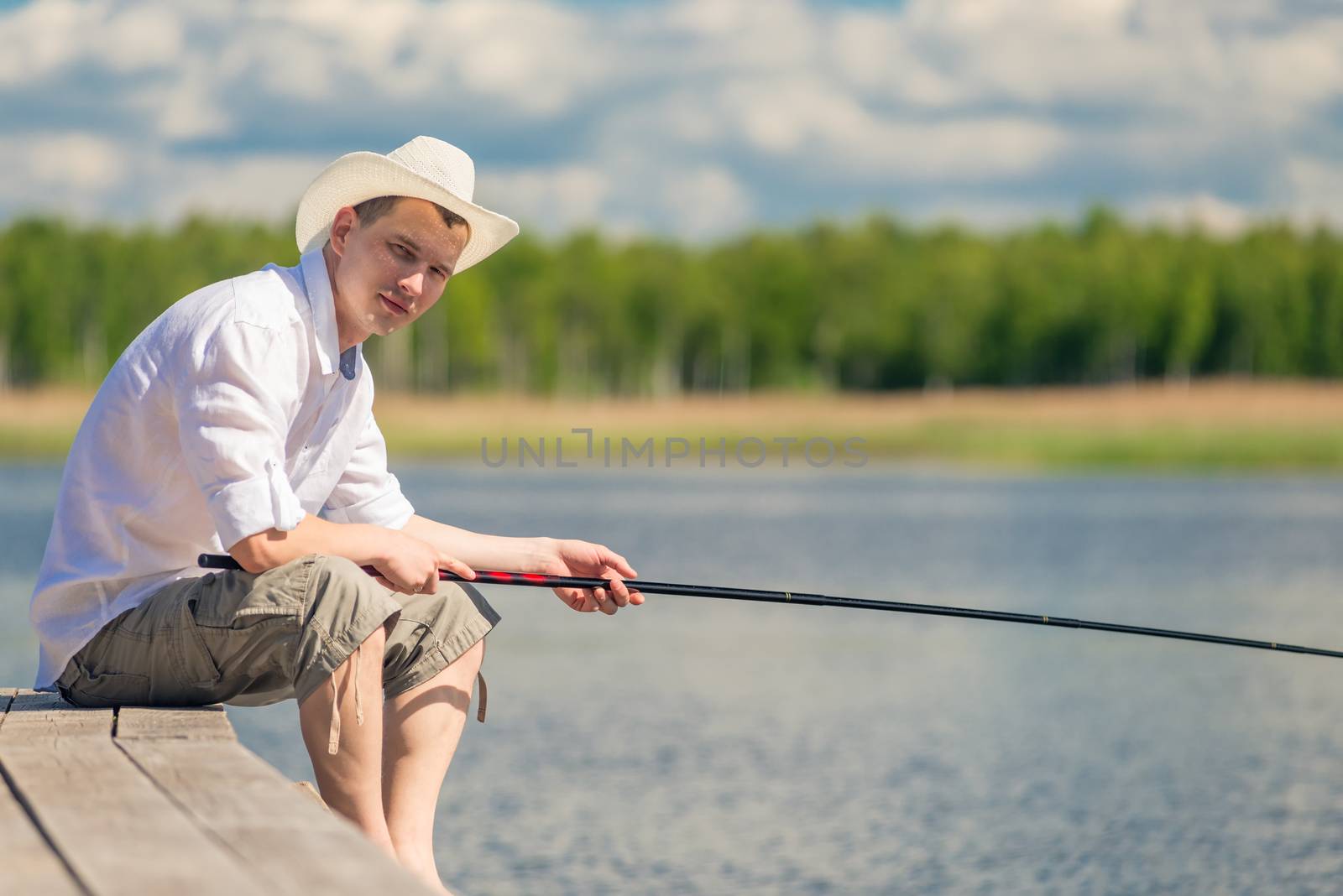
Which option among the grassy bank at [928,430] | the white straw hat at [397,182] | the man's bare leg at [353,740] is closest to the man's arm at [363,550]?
the man's bare leg at [353,740]

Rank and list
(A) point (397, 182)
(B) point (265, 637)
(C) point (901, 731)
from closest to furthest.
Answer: (B) point (265, 637) → (A) point (397, 182) → (C) point (901, 731)

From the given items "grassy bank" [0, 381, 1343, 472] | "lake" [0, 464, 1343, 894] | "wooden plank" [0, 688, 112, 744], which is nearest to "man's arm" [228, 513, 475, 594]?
"wooden plank" [0, 688, 112, 744]

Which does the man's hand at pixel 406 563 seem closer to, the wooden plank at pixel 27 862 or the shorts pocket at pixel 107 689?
the shorts pocket at pixel 107 689

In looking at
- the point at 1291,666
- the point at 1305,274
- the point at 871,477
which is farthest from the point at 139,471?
the point at 1305,274

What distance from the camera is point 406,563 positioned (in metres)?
2.58

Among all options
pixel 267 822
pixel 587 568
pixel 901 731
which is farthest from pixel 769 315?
pixel 267 822

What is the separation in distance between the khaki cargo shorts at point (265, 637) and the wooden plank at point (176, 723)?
0.14 ft

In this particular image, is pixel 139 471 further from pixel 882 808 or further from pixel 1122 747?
pixel 1122 747

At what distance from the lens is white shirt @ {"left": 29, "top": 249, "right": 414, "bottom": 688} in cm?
241

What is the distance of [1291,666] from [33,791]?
27.7 feet

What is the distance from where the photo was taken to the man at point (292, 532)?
7.99 feet

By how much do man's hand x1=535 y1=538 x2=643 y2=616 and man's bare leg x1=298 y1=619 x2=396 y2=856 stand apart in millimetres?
596

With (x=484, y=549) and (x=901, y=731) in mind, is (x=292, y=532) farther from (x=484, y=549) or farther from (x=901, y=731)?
(x=901, y=731)

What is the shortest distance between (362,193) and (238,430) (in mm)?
513
